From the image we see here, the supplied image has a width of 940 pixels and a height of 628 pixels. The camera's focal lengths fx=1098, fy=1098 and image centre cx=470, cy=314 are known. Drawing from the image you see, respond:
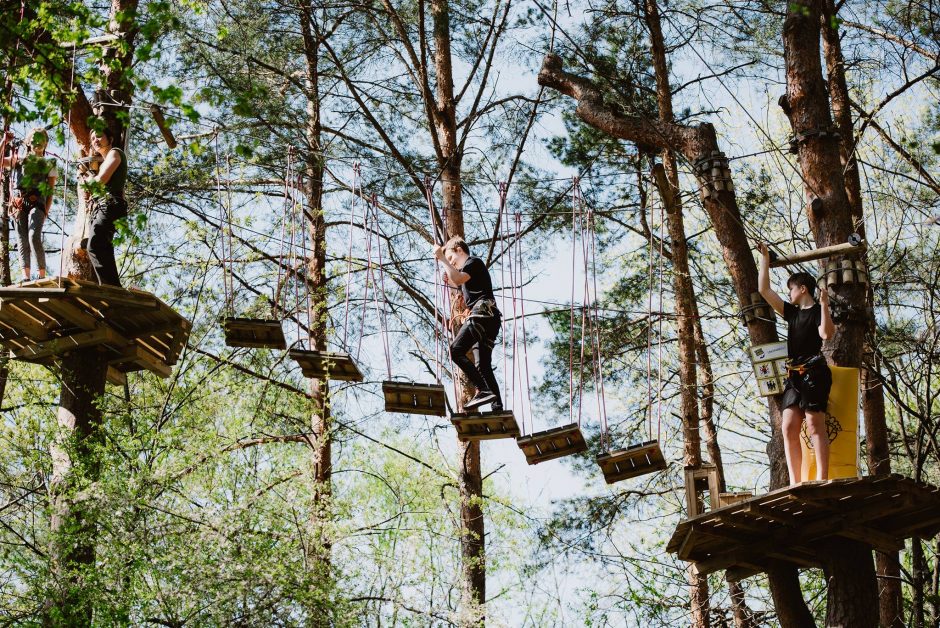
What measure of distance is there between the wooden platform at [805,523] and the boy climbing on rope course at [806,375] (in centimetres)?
29

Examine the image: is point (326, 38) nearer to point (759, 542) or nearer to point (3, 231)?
point (3, 231)

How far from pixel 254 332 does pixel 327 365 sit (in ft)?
1.87

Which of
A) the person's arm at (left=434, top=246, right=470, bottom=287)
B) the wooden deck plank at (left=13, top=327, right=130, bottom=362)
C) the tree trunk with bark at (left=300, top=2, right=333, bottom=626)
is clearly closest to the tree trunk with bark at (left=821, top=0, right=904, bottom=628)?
the person's arm at (left=434, top=246, right=470, bottom=287)

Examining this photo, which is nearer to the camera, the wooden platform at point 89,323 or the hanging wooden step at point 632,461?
the hanging wooden step at point 632,461

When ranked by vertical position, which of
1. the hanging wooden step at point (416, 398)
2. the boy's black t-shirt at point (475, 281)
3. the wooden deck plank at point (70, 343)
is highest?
the boy's black t-shirt at point (475, 281)

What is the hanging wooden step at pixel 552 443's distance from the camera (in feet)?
23.1

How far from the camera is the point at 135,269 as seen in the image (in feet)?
39.9

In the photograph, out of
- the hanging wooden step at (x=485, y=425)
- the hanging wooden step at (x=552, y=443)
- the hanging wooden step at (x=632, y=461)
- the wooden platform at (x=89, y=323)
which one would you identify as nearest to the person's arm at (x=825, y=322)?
the hanging wooden step at (x=632, y=461)

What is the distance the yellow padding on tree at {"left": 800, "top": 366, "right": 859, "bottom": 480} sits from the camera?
671cm

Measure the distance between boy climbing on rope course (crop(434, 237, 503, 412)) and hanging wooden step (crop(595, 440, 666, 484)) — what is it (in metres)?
0.88

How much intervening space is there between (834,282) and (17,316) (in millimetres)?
5633

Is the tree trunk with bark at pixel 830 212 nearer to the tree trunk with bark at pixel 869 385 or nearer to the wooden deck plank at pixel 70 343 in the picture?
the tree trunk with bark at pixel 869 385

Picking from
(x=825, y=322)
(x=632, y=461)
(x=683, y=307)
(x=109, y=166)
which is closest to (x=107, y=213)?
(x=109, y=166)

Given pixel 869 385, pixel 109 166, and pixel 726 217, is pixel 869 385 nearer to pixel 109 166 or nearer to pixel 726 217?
pixel 726 217
